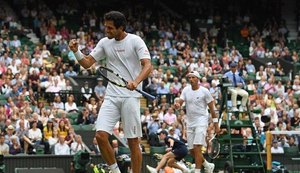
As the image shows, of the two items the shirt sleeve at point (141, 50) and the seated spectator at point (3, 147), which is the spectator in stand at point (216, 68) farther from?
the shirt sleeve at point (141, 50)

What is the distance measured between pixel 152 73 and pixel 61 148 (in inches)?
316

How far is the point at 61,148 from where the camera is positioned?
22078 mm

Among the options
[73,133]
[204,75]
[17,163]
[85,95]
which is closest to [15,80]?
[85,95]

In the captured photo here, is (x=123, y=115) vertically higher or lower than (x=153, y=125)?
higher

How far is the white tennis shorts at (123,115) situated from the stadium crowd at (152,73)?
9.57 metres

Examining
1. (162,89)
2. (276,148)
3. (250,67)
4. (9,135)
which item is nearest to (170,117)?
(162,89)

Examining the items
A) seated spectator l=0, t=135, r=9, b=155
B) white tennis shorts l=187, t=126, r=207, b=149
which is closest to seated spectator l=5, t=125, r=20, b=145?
seated spectator l=0, t=135, r=9, b=155

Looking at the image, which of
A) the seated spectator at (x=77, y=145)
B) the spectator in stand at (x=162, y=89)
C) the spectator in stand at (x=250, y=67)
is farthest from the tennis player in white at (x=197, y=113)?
the spectator in stand at (x=250, y=67)

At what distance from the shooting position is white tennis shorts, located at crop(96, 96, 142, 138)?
37.4ft

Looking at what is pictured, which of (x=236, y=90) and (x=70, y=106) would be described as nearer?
(x=236, y=90)

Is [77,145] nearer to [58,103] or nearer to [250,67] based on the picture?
[58,103]

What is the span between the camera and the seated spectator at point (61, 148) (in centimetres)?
2200

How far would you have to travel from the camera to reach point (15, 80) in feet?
85.7

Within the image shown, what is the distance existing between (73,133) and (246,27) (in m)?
18.2
